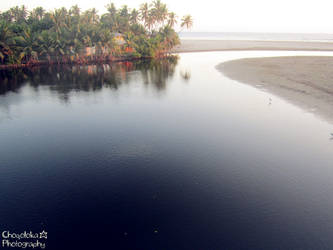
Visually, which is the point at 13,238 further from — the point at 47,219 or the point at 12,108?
the point at 12,108

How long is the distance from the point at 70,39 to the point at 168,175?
255ft

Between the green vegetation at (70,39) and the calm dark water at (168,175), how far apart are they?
45591mm

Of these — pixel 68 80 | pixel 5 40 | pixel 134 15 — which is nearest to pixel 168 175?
pixel 68 80

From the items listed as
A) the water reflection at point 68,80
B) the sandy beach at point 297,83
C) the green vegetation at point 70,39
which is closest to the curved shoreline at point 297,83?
the sandy beach at point 297,83

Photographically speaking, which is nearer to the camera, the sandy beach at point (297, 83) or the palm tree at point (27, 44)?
the sandy beach at point (297, 83)

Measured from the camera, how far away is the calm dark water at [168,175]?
14.2 meters

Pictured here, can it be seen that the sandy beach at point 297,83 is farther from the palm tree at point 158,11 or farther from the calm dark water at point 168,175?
the palm tree at point 158,11

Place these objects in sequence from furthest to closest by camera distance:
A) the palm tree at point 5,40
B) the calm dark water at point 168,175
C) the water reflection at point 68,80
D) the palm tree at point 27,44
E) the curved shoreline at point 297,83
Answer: the palm tree at point 27,44
the palm tree at point 5,40
the water reflection at point 68,80
the curved shoreline at point 297,83
the calm dark water at point 168,175

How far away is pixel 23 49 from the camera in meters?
73.8

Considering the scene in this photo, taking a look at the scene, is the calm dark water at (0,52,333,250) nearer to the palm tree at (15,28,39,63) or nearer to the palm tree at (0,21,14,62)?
the palm tree at (0,21,14,62)

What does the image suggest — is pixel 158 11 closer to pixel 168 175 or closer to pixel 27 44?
pixel 27 44

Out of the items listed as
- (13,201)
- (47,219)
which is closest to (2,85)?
(13,201)

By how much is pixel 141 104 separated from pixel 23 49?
56.6 metres

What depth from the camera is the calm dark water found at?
1425 centimetres
